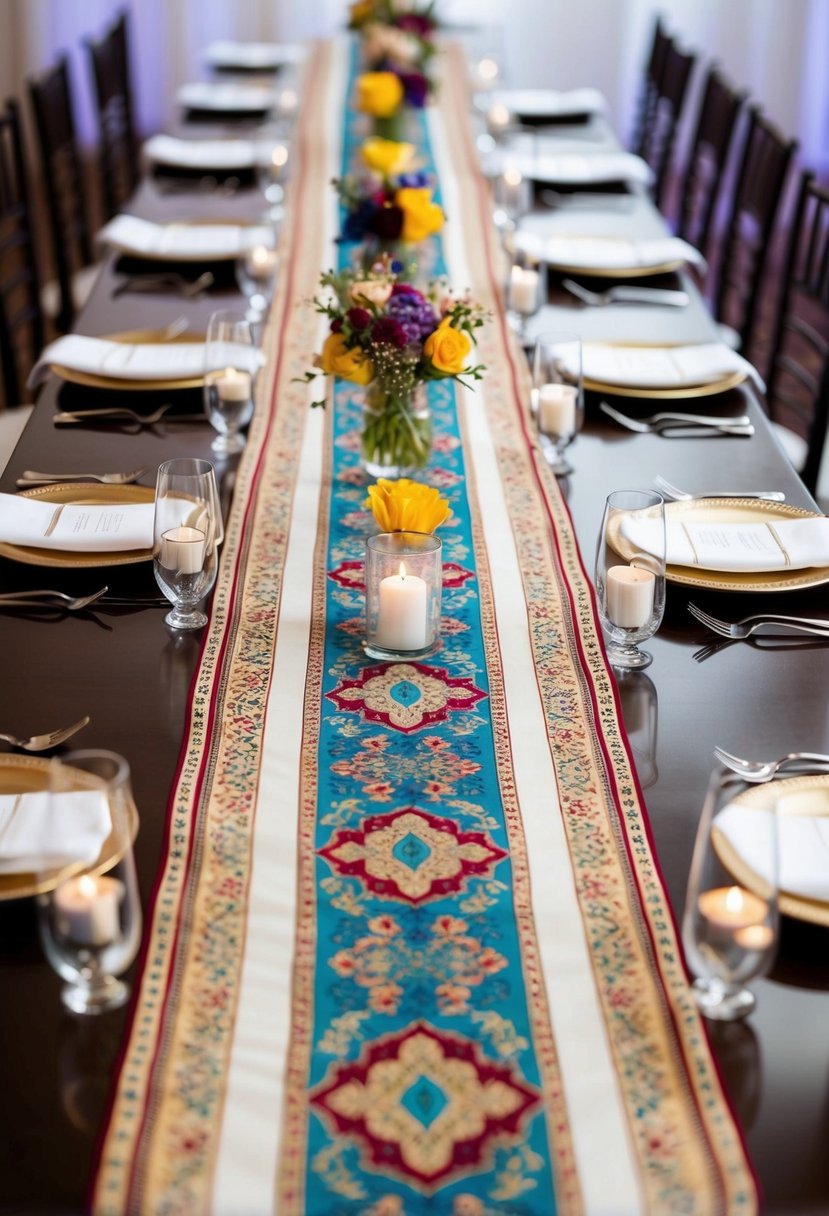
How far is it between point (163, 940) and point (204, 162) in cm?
308

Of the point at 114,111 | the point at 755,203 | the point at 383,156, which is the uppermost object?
the point at 383,156

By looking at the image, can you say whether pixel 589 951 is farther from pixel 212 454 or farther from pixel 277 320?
pixel 277 320

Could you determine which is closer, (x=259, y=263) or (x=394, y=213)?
(x=394, y=213)

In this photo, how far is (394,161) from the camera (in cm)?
307

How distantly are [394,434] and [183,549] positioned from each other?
51 centimetres

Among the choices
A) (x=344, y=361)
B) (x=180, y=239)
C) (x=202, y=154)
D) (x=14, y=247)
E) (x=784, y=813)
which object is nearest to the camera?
(x=784, y=813)

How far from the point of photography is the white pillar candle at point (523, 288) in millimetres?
2703

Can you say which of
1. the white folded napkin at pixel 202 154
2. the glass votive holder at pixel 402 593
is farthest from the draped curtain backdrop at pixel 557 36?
the glass votive holder at pixel 402 593

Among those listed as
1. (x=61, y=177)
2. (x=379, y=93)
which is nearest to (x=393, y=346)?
(x=379, y=93)

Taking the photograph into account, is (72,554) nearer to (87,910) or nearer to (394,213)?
(87,910)

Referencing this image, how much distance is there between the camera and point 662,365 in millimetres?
2496

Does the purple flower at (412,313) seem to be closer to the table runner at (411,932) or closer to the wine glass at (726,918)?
the table runner at (411,932)

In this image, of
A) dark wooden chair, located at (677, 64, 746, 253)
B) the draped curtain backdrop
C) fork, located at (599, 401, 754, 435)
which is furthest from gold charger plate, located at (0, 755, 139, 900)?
the draped curtain backdrop

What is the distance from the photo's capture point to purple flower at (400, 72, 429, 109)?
3859mm
